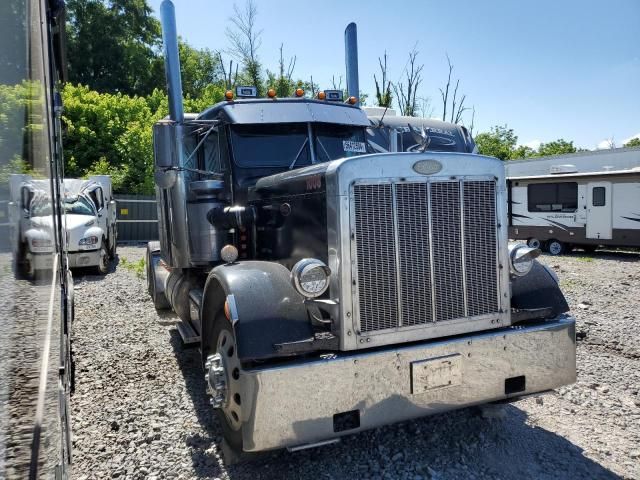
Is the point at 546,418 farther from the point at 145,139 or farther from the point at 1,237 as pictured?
the point at 145,139

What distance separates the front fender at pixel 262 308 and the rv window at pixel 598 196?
14769 millimetres

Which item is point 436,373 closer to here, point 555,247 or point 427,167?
point 427,167

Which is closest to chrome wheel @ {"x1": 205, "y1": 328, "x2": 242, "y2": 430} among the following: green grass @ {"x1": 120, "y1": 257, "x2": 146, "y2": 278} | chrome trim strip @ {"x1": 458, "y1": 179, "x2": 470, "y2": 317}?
chrome trim strip @ {"x1": 458, "y1": 179, "x2": 470, "y2": 317}

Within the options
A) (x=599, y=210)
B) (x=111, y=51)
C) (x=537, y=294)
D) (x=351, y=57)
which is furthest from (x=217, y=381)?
(x=111, y=51)

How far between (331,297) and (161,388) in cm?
238

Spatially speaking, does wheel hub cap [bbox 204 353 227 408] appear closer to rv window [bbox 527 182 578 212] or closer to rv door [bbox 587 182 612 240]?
rv door [bbox 587 182 612 240]

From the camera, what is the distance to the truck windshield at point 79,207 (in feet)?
38.3

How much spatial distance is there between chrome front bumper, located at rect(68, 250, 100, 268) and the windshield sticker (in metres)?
8.30

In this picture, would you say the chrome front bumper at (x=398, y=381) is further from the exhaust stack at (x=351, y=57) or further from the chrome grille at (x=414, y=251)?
the exhaust stack at (x=351, y=57)

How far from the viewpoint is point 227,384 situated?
10.3ft

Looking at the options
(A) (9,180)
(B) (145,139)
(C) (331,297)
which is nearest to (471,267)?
(C) (331,297)

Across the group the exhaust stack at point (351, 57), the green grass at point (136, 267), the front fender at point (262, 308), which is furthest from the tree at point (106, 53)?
the front fender at point (262, 308)

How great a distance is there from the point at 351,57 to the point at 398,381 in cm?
414

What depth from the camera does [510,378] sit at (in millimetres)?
3289
